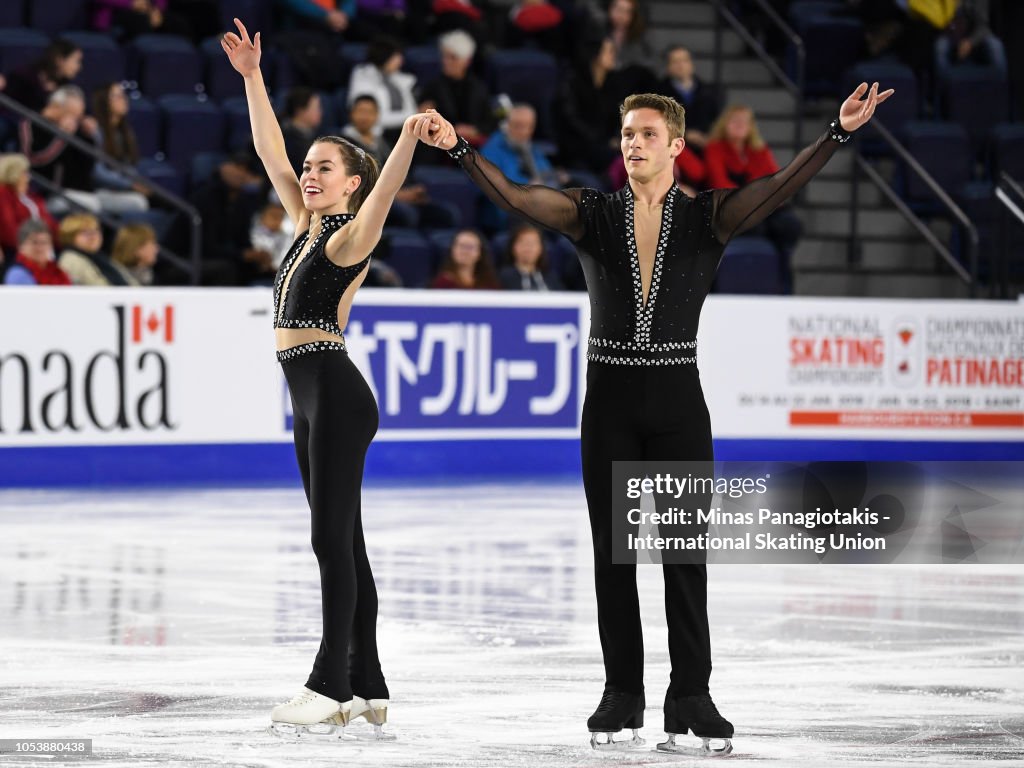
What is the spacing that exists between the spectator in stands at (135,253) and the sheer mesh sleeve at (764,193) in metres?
6.95

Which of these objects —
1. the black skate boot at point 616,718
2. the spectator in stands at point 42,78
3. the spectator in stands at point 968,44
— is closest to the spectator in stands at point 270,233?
the spectator in stands at point 42,78

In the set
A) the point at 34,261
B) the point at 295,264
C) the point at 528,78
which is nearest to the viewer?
the point at 295,264

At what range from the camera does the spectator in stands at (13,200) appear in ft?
36.2

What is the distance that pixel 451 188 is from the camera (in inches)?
514

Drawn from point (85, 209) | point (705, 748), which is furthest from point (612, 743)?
point (85, 209)

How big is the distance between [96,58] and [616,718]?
9359 millimetres

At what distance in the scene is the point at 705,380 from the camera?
38.5ft

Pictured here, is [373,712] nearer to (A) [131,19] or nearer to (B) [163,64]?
(B) [163,64]

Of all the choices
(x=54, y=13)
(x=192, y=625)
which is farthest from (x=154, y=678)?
(x=54, y=13)

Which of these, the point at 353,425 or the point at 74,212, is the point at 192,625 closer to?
the point at 353,425

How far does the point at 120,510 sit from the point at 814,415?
469 centimetres

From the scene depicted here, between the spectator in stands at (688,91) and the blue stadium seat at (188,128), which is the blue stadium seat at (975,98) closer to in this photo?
the spectator in stands at (688,91)

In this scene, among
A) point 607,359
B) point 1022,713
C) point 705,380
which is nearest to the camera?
point 607,359

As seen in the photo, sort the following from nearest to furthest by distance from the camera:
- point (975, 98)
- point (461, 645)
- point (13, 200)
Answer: point (461, 645) → point (13, 200) → point (975, 98)
